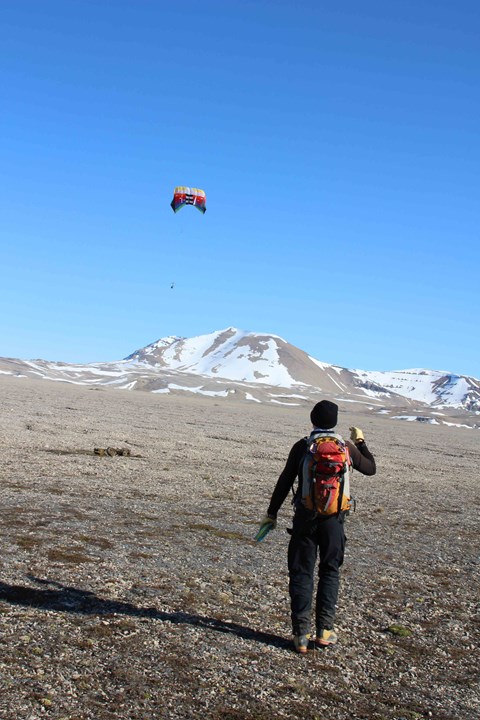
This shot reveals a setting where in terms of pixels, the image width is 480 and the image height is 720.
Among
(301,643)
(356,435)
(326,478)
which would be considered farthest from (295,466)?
(301,643)

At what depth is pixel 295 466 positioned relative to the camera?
26.6ft

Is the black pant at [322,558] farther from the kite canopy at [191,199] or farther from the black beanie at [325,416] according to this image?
the kite canopy at [191,199]

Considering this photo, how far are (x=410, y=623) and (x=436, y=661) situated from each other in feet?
4.27

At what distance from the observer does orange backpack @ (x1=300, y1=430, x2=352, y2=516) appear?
770 centimetres

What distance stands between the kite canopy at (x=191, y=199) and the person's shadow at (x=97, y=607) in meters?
48.9

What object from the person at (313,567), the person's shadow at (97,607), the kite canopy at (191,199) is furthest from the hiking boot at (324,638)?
the kite canopy at (191,199)

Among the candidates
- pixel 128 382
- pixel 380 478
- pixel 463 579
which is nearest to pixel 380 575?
pixel 463 579

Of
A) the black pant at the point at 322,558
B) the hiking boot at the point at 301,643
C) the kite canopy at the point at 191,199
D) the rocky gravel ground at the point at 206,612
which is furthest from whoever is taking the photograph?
the kite canopy at the point at 191,199

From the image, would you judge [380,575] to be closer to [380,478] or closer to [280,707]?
[280,707]

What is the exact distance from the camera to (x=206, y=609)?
351 inches

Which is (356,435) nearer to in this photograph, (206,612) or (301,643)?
(301,643)

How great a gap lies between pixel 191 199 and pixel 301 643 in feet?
168

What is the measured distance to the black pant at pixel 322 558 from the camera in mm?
7777

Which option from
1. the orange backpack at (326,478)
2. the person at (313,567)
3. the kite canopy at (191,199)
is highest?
the kite canopy at (191,199)
